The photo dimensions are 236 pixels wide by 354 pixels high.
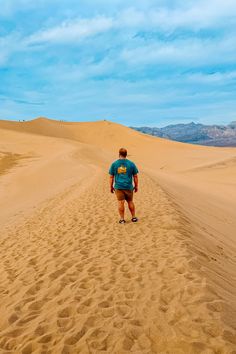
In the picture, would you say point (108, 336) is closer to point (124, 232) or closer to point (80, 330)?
point (80, 330)

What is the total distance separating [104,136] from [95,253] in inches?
2480

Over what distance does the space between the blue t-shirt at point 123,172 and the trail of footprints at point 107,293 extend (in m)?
1.16

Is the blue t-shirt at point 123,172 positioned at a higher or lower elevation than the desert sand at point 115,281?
higher

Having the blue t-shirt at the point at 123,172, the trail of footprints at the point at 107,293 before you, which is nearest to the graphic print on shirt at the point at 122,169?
the blue t-shirt at the point at 123,172

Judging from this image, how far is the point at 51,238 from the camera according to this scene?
30.0ft

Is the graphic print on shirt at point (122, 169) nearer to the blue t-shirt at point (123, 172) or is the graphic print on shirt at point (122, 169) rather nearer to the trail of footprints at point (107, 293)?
the blue t-shirt at point (123, 172)

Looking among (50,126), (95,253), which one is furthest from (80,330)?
(50,126)

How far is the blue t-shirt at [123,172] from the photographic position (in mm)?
9125

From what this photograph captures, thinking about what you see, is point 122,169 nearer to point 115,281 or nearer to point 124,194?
point 124,194

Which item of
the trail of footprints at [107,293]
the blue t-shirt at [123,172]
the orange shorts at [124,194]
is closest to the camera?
the trail of footprints at [107,293]

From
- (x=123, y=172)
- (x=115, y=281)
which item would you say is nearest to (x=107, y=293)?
(x=115, y=281)

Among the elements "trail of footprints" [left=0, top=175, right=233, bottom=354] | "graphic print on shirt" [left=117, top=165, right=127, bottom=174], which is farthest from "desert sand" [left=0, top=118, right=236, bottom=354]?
"graphic print on shirt" [left=117, top=165, right=127, bottom=174]

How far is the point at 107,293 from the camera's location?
5379mm

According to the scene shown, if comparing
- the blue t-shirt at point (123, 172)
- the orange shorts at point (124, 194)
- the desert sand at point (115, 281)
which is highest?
the blue t-shirt at point (123, 172)
